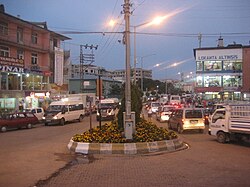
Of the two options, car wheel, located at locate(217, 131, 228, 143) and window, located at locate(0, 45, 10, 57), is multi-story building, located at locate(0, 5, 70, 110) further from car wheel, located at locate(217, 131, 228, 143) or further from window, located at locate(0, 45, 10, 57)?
car wheel, located at locate(217, 131, 228, 143)

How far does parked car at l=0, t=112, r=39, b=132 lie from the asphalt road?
39.3 feet

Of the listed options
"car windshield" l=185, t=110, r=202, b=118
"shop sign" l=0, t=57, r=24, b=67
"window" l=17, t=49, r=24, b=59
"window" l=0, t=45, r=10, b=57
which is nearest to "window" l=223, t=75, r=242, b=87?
"window" l=17, t=49, r=24, b=59

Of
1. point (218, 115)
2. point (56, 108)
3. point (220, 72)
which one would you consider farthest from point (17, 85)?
point (220, 72)

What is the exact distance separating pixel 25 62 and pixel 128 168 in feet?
128

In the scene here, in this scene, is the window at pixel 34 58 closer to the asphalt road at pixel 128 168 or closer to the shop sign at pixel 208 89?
the shop sign at pixel 208 89

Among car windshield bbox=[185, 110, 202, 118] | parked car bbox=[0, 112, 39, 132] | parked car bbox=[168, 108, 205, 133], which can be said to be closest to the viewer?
parked car bbox=[168, 108, 205, 133]

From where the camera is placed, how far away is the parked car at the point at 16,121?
2694 cm

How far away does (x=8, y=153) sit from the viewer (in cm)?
A: 1466

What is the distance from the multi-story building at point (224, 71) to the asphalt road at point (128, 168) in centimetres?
4778

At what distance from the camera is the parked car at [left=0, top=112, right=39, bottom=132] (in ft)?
88.4

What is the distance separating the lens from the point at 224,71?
61.9 metres

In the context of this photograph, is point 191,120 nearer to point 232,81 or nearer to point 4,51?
point 4,51

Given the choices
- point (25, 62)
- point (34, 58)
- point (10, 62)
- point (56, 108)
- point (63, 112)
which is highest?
point (34, 58)

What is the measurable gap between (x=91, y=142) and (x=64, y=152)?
4.24 feet
